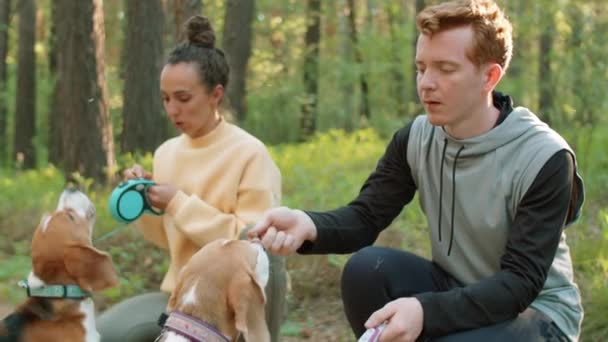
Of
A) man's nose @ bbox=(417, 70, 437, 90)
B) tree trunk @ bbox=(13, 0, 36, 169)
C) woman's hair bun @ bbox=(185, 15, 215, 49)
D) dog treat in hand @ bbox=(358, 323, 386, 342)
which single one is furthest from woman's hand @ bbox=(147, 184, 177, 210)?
tree trunk @ bbox=(13, 0, 36, 169)

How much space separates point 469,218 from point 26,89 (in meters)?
18.8

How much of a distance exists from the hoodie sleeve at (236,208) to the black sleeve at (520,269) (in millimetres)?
1499

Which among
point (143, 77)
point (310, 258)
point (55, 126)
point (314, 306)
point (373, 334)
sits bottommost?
point (314, 306)

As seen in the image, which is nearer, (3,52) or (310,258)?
(310,258)

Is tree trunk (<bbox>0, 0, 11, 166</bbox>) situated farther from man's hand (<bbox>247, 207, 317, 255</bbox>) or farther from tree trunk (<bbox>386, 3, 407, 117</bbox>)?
man's hand (<bbox>247, 207, 317, 255</bbox>)

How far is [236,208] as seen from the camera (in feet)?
15.7

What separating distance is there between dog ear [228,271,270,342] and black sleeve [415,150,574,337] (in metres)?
0.71

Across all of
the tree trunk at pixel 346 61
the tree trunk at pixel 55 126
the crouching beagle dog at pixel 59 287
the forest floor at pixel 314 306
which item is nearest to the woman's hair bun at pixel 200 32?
the crouching beagle dog at pixel 59 287

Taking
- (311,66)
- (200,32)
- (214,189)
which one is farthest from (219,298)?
(311,66)

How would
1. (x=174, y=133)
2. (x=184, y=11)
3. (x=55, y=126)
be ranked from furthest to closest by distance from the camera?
(x=55, y=126)
(x=174, y=133)
(x=184, y=11)

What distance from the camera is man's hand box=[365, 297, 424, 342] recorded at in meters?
3.24

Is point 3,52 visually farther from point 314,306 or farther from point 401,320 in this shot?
point 401,320

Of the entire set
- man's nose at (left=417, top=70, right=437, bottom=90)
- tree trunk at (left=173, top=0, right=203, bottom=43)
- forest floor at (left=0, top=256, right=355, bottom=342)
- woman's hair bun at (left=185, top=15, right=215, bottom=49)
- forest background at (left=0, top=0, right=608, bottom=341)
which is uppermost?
tree trunk at (left=173, top=0, right=203, bottom=43)

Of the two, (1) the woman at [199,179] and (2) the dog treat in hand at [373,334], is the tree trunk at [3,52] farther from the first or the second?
(2) the dog treat in hand at [373,334]
